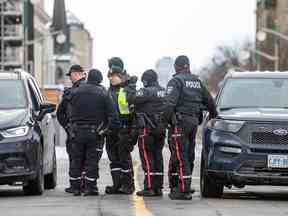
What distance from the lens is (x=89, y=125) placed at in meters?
16.6

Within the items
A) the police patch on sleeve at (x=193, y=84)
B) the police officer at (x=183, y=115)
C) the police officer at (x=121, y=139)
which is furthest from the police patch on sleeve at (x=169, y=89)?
the police officer at (x=121, y=139)

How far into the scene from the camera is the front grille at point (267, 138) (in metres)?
15.7

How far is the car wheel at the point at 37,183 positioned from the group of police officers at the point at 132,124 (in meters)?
0.41

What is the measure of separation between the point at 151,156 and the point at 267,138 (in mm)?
1653

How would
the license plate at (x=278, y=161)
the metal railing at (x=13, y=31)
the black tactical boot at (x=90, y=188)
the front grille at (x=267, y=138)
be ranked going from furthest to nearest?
the metal railing at (x=13, y=31) → the black tactical boot at (x=90, y=188) → the front grille at (x=267, y=138) → the license plate at (x=278, y=161)

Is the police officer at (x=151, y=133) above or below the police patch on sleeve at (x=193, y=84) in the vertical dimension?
below

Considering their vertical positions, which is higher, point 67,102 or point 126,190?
point 67,102

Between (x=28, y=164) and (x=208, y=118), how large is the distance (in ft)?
8.22

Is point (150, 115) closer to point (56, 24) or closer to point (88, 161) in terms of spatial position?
point (88, 161)

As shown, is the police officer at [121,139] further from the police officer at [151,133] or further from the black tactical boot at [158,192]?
the black tactical boot at [158,192]

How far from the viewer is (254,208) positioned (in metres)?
14.5

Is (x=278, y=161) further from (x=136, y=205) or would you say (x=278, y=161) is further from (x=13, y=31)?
(x=13, y=31)

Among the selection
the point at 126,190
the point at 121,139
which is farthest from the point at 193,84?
the point at 126,190

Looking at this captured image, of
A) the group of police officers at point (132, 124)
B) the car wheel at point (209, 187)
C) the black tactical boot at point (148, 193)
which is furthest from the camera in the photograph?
the black tactical boot at point (148, 193)
